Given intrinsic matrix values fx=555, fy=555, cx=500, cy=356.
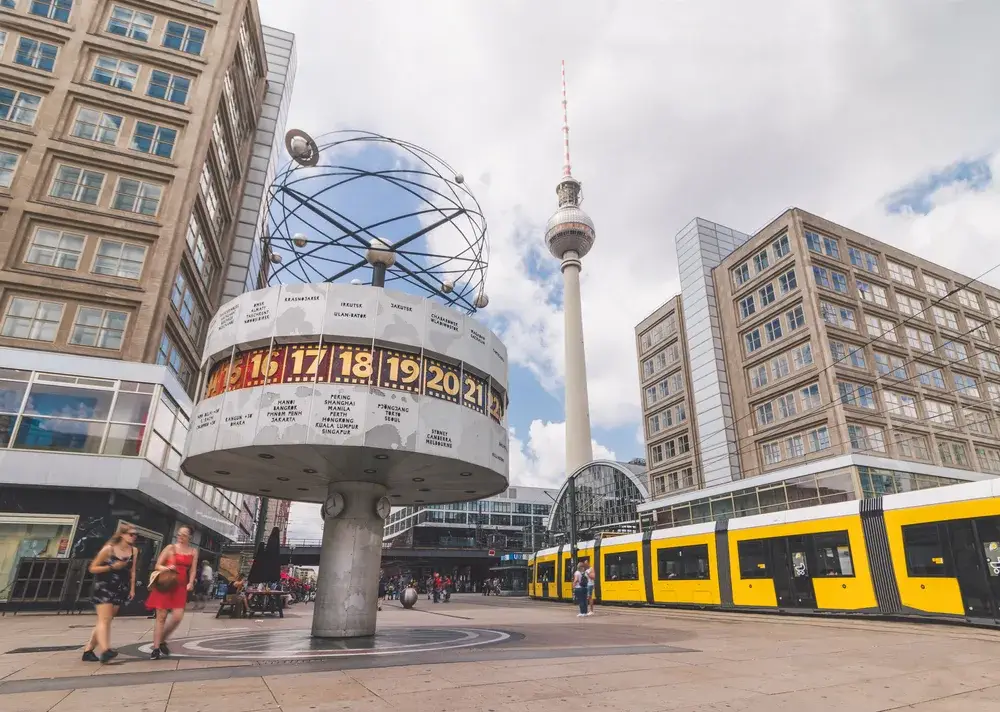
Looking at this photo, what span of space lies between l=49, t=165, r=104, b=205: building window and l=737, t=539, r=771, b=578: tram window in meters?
32.7

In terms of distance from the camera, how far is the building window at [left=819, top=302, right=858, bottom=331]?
40.5 metres

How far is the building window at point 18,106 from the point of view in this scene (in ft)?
88.5

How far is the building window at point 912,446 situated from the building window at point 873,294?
34.9 feet

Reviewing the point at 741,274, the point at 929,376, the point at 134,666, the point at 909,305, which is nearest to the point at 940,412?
the point at 929,376

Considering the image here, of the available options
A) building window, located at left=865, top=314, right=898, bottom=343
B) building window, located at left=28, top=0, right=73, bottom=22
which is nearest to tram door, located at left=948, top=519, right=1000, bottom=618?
building window, located at left=865, top=314, right=898, bottom=343

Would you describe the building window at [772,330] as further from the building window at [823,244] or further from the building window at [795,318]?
the building window at [823,244]

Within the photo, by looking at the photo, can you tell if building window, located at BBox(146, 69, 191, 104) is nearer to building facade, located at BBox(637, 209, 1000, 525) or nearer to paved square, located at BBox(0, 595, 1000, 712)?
paved square, located at BBox(0, 595, 1000, 712)

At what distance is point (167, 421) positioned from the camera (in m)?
25.2

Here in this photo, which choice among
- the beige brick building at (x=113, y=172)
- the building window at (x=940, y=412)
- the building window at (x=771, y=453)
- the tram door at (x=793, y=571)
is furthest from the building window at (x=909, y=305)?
the beige brick building at (x=113, y=172)

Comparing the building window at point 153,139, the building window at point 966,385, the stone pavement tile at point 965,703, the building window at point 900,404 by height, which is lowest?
the stone pavement tile at point 965,703

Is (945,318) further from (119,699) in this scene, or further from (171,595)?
(119,699)

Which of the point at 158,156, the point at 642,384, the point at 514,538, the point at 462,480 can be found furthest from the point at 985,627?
the point at 514,538

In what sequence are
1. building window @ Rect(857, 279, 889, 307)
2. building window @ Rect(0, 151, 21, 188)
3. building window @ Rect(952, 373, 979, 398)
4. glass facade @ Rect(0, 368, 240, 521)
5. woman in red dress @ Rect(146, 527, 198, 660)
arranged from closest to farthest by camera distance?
woman in red dress @ Rect(146, 527, 198, 660) < glass facade @ Rect(0, 368, 240, 521) < building window @ Rect(0, 151, 21, 188) < building window @ Rect(857, 279, 889, 307) < building window @ Rect(952, 373, 979, 398)

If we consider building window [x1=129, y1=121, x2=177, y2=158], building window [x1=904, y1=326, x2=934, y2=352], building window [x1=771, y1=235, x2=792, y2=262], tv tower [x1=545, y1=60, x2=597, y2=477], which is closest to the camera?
building window [x1=129, y1=121, x2=177, y2=158]
